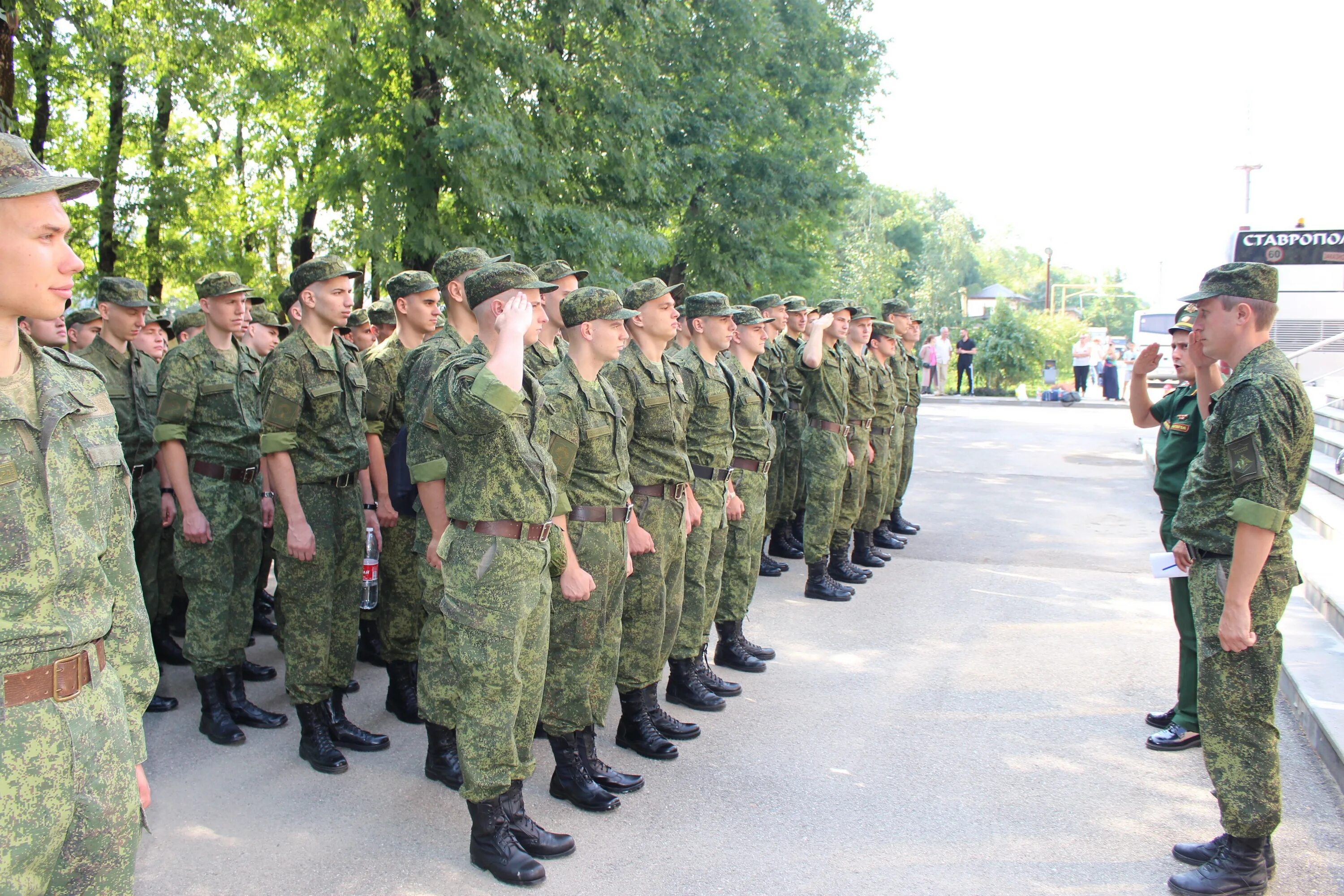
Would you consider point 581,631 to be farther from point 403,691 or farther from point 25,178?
point 25,178

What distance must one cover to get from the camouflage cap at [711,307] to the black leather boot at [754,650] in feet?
5.91

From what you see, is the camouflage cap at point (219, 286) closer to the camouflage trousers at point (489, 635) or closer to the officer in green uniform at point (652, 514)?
the officer in green uniform at point (652, 514)

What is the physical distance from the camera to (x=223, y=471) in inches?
200

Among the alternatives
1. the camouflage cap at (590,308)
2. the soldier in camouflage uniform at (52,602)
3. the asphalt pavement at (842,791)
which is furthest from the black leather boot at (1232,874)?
the soldier in camouflage uniform at (52,602)

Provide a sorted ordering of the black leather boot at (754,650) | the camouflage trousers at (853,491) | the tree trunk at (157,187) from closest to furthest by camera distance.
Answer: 1. the black leather boot at (754,650)
2. the camouflage trousers at (853,491)
3. the tree trunk at (157,187)

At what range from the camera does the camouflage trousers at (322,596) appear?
456cm

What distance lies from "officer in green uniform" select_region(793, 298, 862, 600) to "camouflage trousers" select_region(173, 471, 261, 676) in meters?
3.86

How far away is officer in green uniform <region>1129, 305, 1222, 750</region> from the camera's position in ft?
15.9

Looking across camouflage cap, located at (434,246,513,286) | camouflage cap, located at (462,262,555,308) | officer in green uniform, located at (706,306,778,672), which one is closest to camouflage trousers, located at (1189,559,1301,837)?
officer in green uniform, located at (706,306,778,672)

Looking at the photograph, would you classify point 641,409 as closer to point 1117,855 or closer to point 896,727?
point 896,727

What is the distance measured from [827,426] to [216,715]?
14.7 ft

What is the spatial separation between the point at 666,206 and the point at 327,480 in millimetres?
11083

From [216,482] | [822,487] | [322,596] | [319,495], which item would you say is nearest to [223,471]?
[216,482]

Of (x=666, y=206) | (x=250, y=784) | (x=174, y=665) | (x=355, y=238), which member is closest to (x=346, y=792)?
(x=250, y=784)
